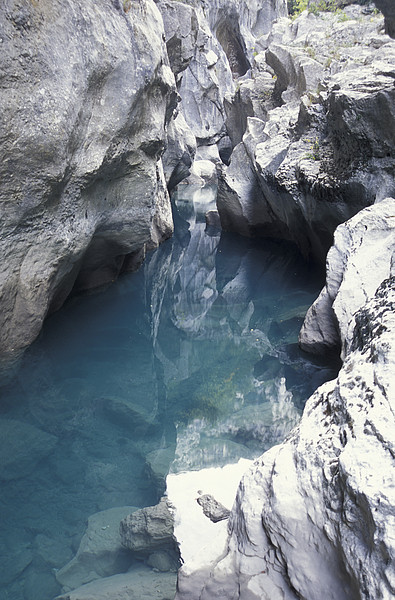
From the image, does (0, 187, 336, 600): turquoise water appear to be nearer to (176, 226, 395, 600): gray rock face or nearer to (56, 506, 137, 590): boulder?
(56, 506, 137, 590): boulder

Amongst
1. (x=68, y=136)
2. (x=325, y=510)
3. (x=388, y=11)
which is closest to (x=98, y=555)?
(x=325, y=510)

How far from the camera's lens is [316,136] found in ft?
34.8

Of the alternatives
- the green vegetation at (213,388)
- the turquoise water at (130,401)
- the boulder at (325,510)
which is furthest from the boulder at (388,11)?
the green vegetation at (213,388)

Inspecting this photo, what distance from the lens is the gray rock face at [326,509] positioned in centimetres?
177

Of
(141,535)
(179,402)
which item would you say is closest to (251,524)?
(141,535)

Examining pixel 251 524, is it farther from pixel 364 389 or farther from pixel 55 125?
pixel 55 125

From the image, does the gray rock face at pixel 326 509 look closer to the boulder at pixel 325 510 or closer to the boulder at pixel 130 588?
the boulder at pixel 325 510

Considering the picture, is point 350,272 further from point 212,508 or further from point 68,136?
point 68,136

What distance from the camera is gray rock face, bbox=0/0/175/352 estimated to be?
5.12 metres

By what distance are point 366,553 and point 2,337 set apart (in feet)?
17.6

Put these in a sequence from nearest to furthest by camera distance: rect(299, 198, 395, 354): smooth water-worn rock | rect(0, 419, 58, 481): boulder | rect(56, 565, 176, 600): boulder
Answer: rect(56, 565, 176, 600): boulder < rect(0, 419, 58, 481): boulder < rect(299, 198, 395, 354): smooth water-worn rock

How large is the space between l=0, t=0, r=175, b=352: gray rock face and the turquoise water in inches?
37.4

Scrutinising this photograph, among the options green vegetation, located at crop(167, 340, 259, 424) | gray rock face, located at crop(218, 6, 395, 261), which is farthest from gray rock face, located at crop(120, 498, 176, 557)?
gray rock face, located at crop(218, 6, 395, 261)

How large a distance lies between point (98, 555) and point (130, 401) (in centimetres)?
230
